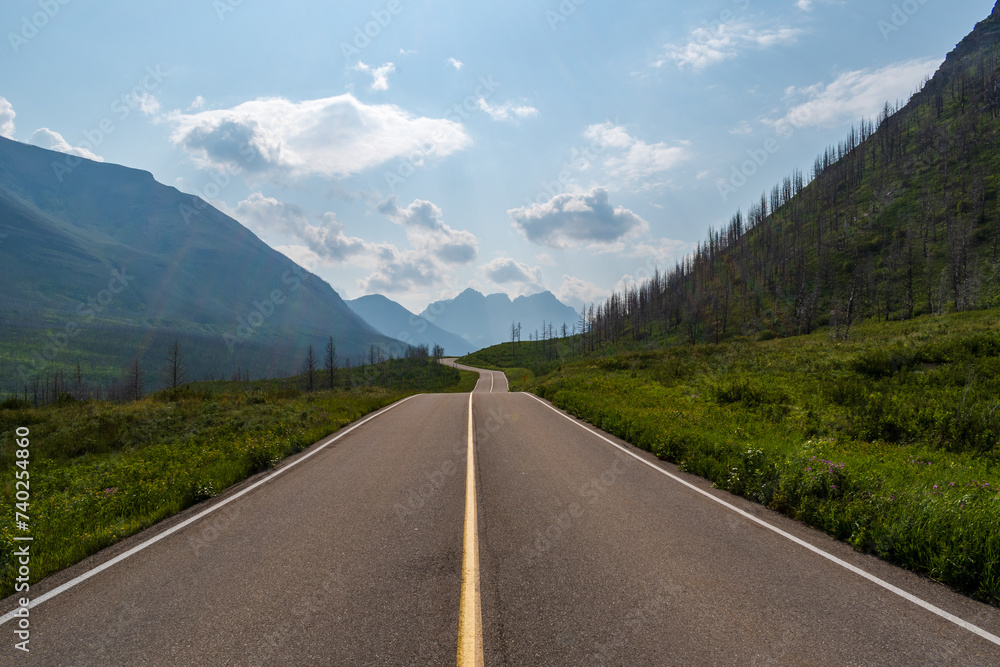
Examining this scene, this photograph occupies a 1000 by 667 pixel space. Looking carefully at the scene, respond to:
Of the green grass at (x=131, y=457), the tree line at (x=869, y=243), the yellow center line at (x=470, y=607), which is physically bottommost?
the green grass at (x=131, y=457)

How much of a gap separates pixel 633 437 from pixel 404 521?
8.57 meters

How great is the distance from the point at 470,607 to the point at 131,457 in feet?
45.7

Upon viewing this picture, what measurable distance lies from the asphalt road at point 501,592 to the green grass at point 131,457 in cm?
63

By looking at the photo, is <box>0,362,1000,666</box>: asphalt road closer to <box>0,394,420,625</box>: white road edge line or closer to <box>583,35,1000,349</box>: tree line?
<box>0,394,420,625</box>: white road edge line

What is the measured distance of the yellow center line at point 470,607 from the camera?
133 inches

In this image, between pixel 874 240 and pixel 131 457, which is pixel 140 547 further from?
pixel 874 240

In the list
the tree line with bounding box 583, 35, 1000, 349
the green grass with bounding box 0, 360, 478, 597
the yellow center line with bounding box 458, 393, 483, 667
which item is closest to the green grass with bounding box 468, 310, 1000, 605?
the yellow center line with bounding box 458, 393, 483, 667

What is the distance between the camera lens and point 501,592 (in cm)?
443

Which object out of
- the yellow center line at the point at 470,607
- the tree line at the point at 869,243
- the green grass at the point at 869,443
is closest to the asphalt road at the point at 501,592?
the yellow center line at the point at 470,607

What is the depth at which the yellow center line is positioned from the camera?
3.39 m

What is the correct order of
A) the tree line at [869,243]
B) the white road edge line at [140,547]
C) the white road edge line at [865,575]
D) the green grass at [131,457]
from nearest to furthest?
the white road edge line at [865,575] < the white road edge line at [140,547] < the green grass at [131,457] < the tree line at [869,243]

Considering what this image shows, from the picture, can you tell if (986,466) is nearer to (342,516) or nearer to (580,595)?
(580,595)

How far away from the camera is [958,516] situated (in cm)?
552

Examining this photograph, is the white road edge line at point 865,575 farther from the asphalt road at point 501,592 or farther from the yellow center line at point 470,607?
the yellow center line at point 470,607
